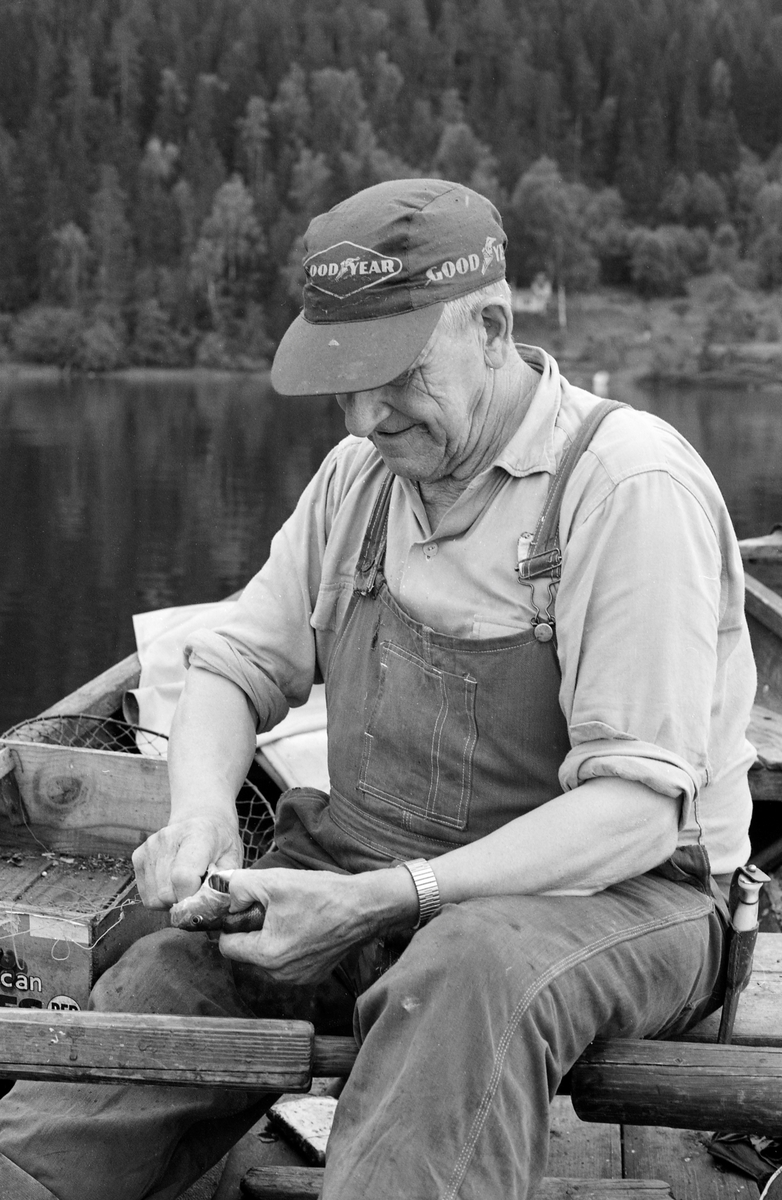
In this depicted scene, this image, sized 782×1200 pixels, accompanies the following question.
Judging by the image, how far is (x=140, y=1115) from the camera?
2.03 meters

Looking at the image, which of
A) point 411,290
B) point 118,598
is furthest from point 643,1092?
point 118,598

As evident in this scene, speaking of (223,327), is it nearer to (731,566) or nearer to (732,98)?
(732,98)

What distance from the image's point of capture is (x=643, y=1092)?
1.97m

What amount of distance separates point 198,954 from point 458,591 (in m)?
0.75

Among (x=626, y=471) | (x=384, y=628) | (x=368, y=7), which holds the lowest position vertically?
(x=384, y=628)

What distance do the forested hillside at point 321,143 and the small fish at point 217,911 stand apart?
58.0 meters

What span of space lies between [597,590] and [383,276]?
1.92 feet

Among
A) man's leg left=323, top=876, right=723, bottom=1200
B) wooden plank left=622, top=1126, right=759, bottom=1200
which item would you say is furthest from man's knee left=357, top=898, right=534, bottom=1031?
wooden plank left=622, top=1126, right=759, bottom=1200

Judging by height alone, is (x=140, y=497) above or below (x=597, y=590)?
below

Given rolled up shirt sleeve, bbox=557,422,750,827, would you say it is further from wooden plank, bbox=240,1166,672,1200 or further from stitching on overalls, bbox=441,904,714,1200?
wooden plank, bbox=240,1166,672,1200

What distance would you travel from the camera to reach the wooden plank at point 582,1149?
2676mm

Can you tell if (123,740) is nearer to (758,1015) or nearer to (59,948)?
(59,948)

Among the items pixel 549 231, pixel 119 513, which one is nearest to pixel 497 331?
pixel 119 513

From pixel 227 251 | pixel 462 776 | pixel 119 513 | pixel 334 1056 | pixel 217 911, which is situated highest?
pixel 462 776
